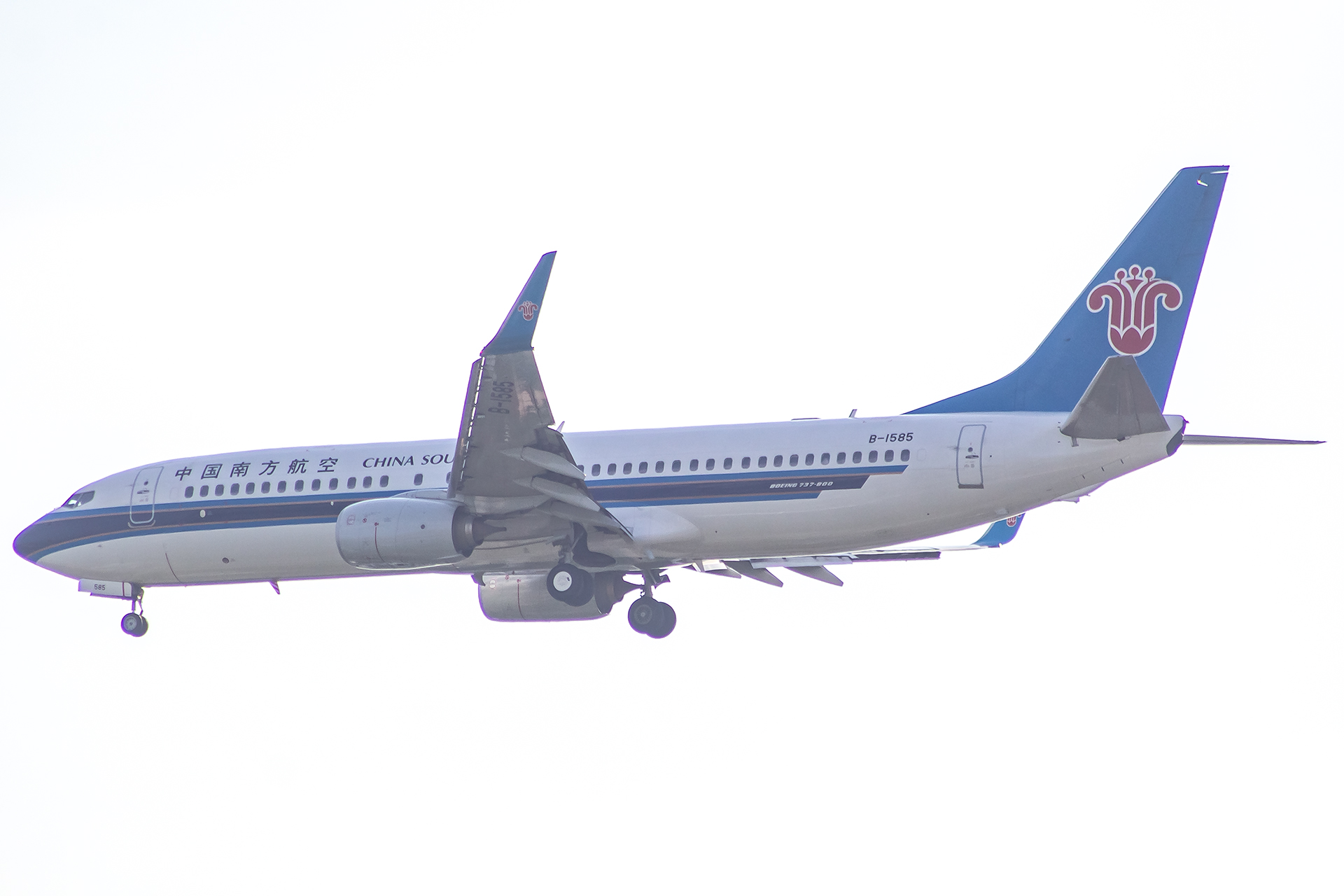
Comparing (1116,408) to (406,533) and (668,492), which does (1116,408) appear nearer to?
(668,492)

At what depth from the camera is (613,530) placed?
26.0 m

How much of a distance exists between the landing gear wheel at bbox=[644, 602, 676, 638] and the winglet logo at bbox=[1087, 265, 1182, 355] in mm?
8328

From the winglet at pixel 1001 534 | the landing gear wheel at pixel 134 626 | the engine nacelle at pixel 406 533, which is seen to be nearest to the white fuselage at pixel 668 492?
the landing gear wheel at pixel 134 626

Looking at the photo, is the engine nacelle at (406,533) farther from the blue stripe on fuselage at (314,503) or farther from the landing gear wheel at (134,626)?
the landing gear wheel at (134,626)

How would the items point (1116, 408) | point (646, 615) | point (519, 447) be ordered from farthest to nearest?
point (646, 615)
point (519, 447)
point (1116, 408)

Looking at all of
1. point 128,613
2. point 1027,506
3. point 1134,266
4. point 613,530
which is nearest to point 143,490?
point 128,613

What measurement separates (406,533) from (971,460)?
808 centimetres

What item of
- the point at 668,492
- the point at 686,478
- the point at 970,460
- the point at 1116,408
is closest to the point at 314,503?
the point at 668,492

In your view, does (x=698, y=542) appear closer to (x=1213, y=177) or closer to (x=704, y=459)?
(x=704, y=459)

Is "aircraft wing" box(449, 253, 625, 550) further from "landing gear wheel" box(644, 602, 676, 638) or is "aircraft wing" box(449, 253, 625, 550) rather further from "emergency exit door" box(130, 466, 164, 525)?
"emergency exit door" box(130, 466, 164, 525)

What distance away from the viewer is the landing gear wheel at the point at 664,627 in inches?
1104

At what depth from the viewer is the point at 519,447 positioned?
24250 mm

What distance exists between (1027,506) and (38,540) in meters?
17.0

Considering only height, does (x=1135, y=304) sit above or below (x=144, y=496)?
above
